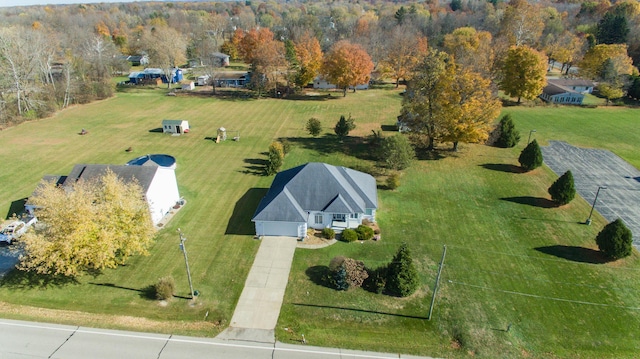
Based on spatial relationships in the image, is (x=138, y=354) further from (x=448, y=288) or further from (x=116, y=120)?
(x=116, y=120)

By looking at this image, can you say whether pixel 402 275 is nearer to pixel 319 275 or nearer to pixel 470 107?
pixel 319 275

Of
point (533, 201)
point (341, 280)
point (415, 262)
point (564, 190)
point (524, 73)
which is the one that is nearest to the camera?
point (341, 280)

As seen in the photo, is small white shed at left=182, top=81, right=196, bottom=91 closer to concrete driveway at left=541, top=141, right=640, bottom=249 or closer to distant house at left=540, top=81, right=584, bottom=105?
concrete driveway at left=541, top=141, right=640, bottom=249

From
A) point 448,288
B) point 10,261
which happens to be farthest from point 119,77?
point 448,288

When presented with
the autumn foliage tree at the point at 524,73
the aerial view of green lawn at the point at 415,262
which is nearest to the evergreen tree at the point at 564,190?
the aerial view of green lawn at the point at 415,262

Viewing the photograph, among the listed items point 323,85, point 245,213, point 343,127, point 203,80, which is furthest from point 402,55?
point 245,213

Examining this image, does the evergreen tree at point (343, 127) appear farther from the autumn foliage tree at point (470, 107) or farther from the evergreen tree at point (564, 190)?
the evergreen tree at point (564, 190)
